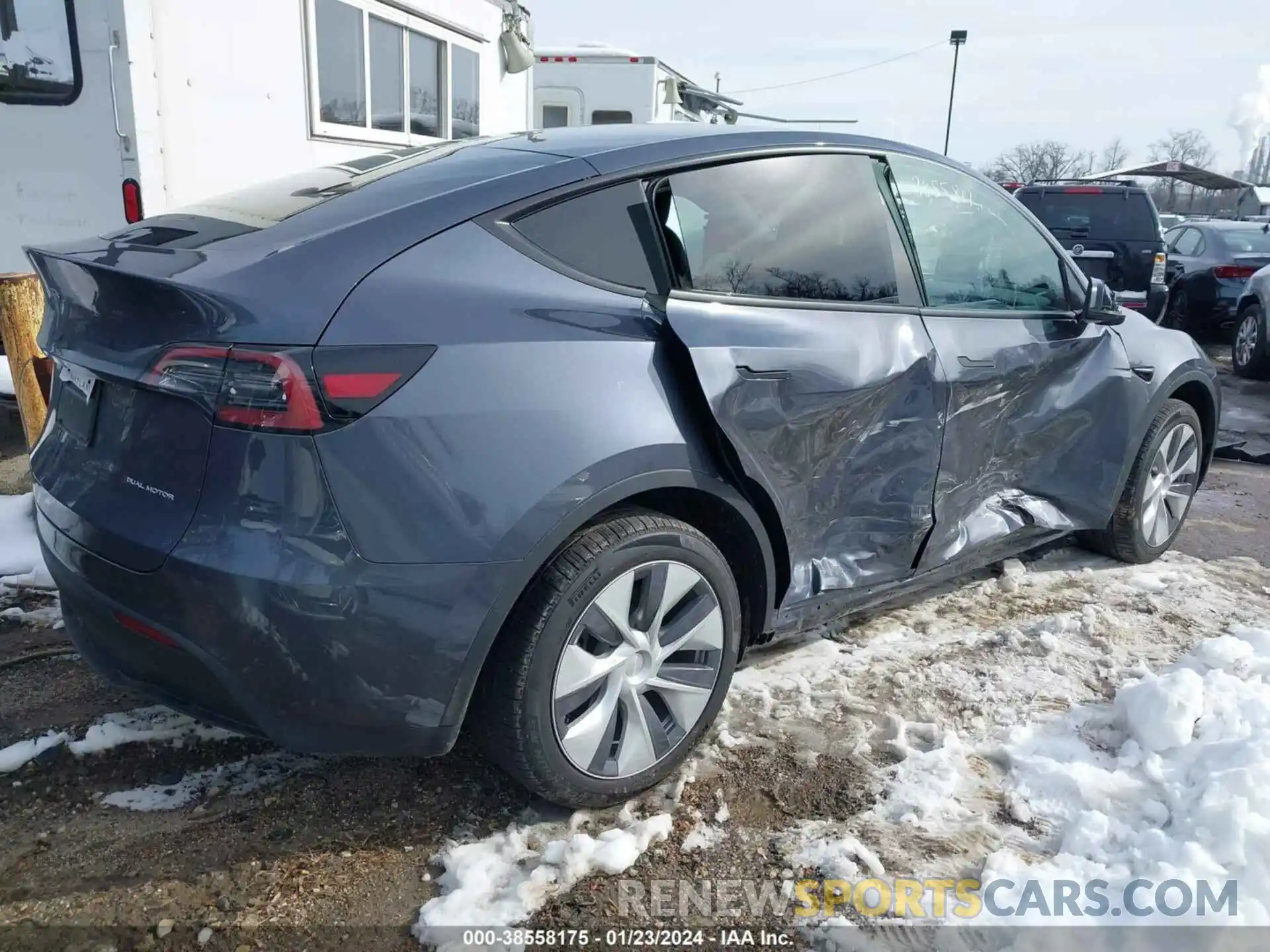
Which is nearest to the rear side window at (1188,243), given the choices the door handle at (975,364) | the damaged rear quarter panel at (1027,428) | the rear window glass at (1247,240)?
the rear window glass at (1247,240)

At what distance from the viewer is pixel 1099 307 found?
3.70 meters

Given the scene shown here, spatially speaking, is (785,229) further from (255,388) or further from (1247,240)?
(1247,240)

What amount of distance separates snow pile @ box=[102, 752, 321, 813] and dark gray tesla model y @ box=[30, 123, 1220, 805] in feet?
1.46

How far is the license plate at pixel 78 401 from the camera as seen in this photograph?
89.4 inches

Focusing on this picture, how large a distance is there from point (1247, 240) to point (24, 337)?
12535 millimetres

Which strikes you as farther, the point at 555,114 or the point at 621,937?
the point at 555,114

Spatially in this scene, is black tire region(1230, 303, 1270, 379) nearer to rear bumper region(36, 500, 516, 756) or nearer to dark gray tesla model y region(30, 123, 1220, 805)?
dark gray tesla model y region(30, 123, 1220, 805)

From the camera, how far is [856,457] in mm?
2863

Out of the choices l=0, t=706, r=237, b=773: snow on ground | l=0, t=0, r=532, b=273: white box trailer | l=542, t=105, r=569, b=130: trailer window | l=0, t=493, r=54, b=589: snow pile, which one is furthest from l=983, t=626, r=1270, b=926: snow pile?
l=542, t=105, r=569, b=130: trailer window

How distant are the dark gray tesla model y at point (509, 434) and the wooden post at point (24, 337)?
217cm

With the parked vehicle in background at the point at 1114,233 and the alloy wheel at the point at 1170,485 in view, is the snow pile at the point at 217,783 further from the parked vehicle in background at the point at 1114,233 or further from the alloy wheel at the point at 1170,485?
the parked vehicle in background at the point at 1114,233

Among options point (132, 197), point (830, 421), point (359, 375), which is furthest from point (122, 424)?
point (132, 197)

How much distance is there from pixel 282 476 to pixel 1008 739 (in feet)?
7.24

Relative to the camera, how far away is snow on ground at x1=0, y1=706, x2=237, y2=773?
106 inches
